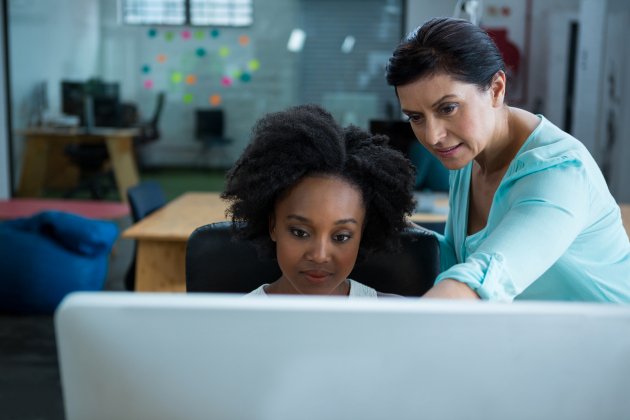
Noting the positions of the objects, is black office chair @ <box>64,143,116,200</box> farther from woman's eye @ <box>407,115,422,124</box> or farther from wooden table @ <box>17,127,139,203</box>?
woman's eye @ <box>407,115,422,124</box>

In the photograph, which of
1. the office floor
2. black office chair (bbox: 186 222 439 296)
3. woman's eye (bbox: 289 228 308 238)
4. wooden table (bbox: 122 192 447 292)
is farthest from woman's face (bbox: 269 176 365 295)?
wooden table (bbox: 122 192 447 292)

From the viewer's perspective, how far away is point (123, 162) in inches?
257

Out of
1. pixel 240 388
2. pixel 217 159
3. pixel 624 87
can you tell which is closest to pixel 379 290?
pixel 240 388

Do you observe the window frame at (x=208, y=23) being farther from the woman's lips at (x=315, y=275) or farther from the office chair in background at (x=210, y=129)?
the woman's lips at (x=315, y=275)

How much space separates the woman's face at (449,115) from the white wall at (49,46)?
5.61 meters

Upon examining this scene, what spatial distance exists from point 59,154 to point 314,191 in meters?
5.81

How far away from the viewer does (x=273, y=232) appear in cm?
143

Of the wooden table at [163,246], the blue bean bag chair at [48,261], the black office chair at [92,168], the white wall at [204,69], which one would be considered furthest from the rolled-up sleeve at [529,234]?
the black office chair at [92,168]

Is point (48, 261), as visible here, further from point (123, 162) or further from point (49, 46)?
point (49, 46)

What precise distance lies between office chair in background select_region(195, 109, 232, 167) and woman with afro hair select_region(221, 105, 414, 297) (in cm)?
499

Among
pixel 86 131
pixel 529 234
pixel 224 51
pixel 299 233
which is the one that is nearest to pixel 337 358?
pixel 529 234

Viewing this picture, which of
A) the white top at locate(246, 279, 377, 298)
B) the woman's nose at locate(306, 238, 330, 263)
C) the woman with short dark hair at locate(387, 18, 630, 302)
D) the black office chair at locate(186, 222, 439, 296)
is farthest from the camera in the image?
the black office chair at locate(186, 222, 439, 296)

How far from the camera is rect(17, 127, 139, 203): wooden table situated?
653 cm

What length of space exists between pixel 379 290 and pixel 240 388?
3.26 ft
